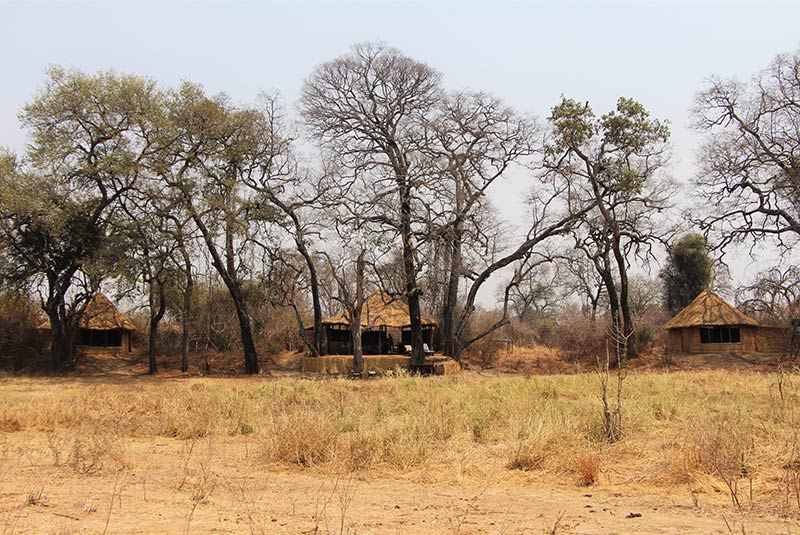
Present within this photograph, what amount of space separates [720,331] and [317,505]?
28916 mm

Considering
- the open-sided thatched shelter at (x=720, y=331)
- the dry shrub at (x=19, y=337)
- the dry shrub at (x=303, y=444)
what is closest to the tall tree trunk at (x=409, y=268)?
the open-sided thatched shelter at (x=720, y=331)

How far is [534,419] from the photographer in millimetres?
8695

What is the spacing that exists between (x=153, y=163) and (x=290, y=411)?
17394 mm

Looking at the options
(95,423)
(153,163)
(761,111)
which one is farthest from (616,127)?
(95,423)

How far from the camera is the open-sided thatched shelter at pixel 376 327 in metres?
32.3

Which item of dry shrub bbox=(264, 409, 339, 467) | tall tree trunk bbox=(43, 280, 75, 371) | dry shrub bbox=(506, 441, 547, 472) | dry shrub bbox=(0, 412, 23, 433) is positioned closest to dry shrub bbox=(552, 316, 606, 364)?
tall tree trunk bbox=(43, 280, 75, 371)

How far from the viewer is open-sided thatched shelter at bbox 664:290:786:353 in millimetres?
29219

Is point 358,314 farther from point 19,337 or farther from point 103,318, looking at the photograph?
point 19,337

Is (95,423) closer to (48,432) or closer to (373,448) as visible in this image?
(48,432)

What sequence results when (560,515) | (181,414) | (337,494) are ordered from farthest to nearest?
(181,414), (337,494), (560,515)

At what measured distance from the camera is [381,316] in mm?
32938

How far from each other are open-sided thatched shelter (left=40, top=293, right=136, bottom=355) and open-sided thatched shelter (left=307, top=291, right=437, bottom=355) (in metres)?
10.3

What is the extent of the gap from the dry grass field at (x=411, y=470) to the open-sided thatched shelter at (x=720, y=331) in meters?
19.7

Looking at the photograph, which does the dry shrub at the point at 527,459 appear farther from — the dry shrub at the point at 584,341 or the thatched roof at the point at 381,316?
the dry shrub at the point at 584,341
